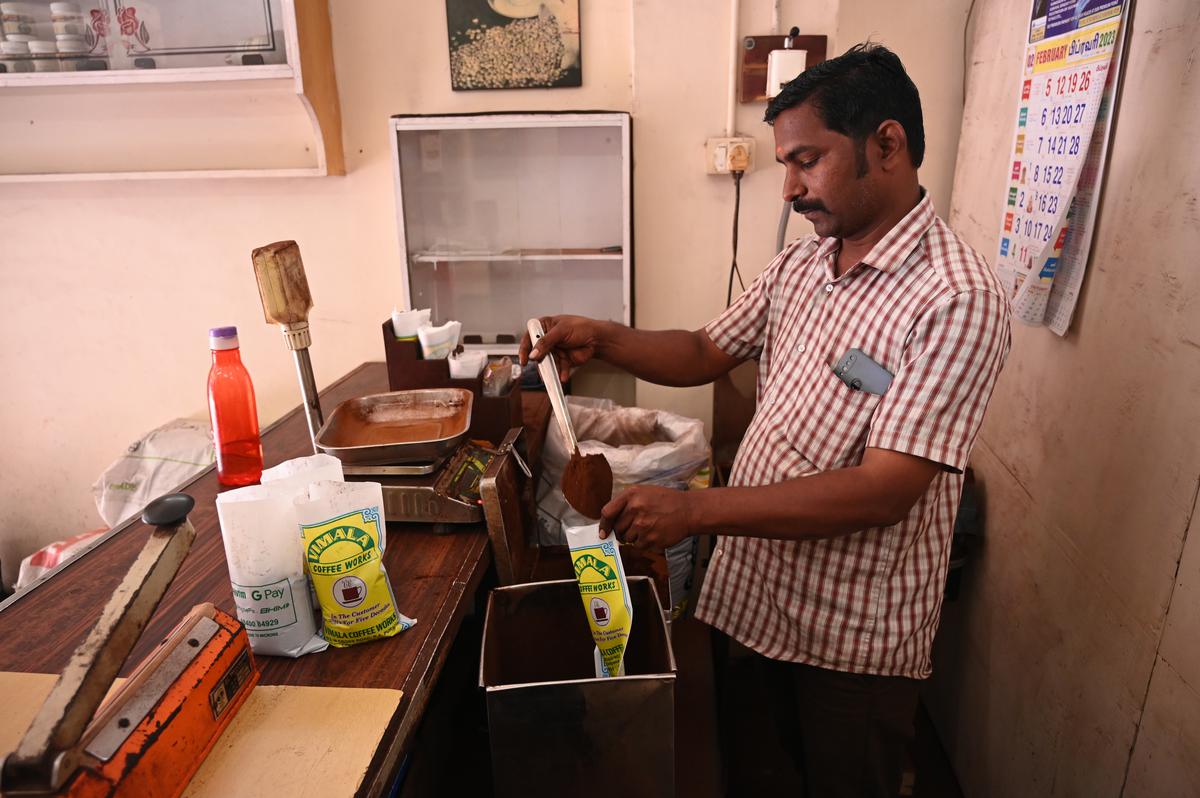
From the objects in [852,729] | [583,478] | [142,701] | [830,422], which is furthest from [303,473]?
[852,729]

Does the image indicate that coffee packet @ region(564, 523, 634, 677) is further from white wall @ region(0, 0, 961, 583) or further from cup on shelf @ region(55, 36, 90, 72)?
cup on shelf @ region(55, 36, 90, 72)

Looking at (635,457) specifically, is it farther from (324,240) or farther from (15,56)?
(15,56)

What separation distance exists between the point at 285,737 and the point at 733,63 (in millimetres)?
2013

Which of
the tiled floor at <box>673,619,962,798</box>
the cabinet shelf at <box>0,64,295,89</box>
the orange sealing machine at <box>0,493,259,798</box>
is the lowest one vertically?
the tiled floor at <box>673,619,962,798</box>

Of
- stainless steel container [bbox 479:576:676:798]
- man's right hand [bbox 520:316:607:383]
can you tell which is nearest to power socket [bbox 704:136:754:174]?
man's right hand [bbox 520:316:607:383]

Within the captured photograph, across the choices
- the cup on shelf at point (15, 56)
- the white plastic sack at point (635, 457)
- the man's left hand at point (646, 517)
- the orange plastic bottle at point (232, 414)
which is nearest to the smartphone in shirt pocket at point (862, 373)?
the man's left hand at point (646, 517)

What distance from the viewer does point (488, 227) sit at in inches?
99.7

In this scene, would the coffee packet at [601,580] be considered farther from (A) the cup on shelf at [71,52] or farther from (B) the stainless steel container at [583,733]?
(A) the cup on shelf at [71,52]

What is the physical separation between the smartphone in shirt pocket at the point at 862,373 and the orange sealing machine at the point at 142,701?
968 mm

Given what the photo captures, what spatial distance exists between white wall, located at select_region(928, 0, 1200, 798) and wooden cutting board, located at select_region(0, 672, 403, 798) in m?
1.18

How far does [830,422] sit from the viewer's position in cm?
133

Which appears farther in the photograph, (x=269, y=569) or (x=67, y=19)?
(x=67, y=19)

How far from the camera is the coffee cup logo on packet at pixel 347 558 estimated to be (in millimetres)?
999

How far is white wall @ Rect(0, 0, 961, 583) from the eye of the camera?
230 centimetres
